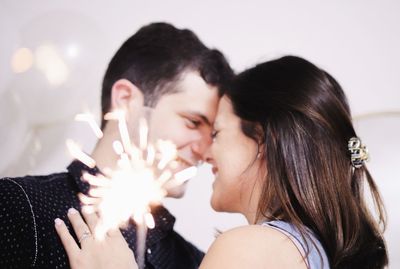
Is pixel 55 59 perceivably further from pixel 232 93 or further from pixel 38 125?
pixel 232 93

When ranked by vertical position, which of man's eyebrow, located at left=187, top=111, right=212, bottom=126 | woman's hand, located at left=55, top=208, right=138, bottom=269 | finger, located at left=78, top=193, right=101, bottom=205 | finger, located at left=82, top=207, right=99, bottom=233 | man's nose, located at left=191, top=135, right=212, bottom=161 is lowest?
woman's hand, located at left=55, top=208, right=138, bottom=269

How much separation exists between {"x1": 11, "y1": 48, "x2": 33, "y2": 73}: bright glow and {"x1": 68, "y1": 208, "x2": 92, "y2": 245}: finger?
566 mm

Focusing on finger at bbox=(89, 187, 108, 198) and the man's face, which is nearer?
finger at bbox=(89, 187, 108, 198)

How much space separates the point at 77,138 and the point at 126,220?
623 mm

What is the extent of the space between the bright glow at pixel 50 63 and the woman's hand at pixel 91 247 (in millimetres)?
532

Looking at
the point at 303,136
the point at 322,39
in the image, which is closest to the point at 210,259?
the point at 303,136

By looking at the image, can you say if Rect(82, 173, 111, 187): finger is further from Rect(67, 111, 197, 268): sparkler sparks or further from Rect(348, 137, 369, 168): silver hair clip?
Rect(348, 137, 369, 168): silver hair clip

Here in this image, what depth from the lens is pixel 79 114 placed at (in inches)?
60.9

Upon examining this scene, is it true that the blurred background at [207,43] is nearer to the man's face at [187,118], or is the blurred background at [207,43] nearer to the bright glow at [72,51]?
the bright glow at [72,51]

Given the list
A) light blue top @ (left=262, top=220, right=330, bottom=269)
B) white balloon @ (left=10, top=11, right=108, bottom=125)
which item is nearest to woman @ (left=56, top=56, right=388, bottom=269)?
light blue top @ (left=262, top=220, right=330, bottom=269)

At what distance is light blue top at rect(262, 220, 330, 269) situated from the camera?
0.90 m

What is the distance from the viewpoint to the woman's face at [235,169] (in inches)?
44.2

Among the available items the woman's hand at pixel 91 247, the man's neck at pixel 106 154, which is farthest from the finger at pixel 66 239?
the man's neck at pixel 106 154

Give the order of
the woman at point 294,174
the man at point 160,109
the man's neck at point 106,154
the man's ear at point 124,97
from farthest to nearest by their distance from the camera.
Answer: the man's ear at point 124,97, the man's neck at point 106,154, the man at point 160,109, the woman at point 294,174
